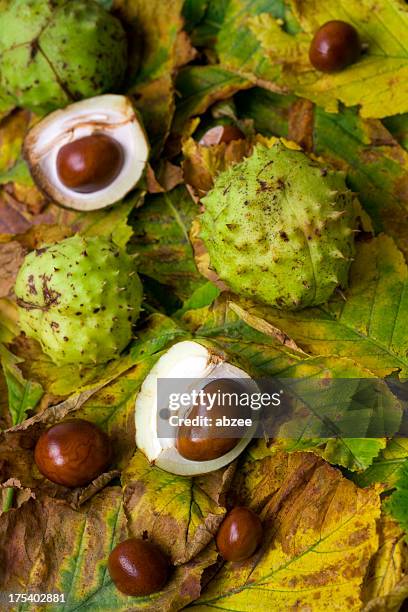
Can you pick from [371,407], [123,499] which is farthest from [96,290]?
A: [371,407]

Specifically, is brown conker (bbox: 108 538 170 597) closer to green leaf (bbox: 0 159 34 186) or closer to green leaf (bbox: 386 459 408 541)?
green leaf (bbox: 386 459 408 541)

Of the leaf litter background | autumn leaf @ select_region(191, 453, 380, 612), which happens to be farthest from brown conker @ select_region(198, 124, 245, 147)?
autumn leaf @ select_region(191, 453, 380, 612)

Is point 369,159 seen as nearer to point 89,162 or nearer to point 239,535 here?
point 89,162

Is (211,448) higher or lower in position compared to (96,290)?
lower

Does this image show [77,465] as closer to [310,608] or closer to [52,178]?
[310,608]

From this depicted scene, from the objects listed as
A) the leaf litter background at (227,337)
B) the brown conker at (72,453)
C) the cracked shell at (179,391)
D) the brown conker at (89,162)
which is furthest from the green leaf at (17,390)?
the brown conker at (89,162)

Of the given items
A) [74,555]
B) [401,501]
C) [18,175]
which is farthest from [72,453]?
[18,175]

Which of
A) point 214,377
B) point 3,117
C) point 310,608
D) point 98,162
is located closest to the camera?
point 310,608
